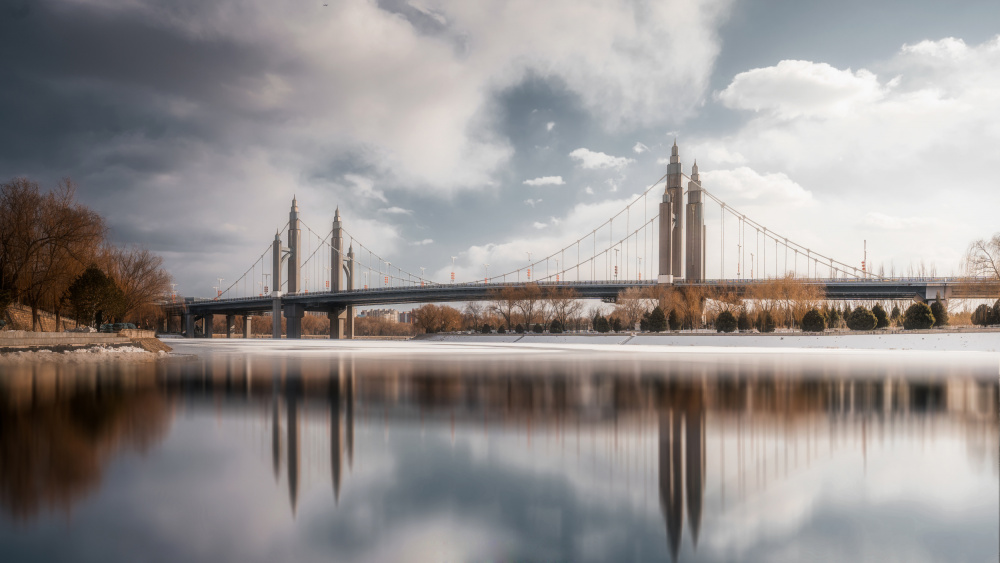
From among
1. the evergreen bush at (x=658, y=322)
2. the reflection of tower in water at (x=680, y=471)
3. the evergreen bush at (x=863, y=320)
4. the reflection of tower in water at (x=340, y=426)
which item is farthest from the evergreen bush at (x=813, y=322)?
the reflection of tower in water at (x=680, y=471)

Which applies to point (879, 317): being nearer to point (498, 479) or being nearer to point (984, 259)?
point (984, 259)

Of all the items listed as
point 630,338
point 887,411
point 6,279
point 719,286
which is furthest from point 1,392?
point 719,286

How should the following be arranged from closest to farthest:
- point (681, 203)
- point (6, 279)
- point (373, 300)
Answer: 1. point (6, 279)
2. point (681, 203)
3. point (373, 300)

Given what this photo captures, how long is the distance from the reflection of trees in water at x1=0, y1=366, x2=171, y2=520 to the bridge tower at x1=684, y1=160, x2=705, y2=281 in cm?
7994

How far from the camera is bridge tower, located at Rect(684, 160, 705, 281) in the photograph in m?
89.1

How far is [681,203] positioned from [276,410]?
8694 cm

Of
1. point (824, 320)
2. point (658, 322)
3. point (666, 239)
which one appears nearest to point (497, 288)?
point (666, 239)

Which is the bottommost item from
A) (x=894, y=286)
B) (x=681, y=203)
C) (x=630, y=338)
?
(x=630, y=338)

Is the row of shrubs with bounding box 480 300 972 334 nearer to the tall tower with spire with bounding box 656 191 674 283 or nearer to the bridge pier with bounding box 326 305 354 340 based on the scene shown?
the tall tower with spire with bounding box 656 191 674 283

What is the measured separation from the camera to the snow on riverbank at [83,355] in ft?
103

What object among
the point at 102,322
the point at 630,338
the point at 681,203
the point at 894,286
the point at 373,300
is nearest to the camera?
the point at 102,322

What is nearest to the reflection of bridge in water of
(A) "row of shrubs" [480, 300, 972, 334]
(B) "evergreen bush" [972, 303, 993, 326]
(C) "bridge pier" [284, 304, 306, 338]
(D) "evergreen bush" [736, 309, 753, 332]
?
(A) "row of shrubs" [480, 300, 972, 334]

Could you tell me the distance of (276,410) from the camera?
40.8 ft

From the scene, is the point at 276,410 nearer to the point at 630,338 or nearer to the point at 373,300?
the point at 630,338
